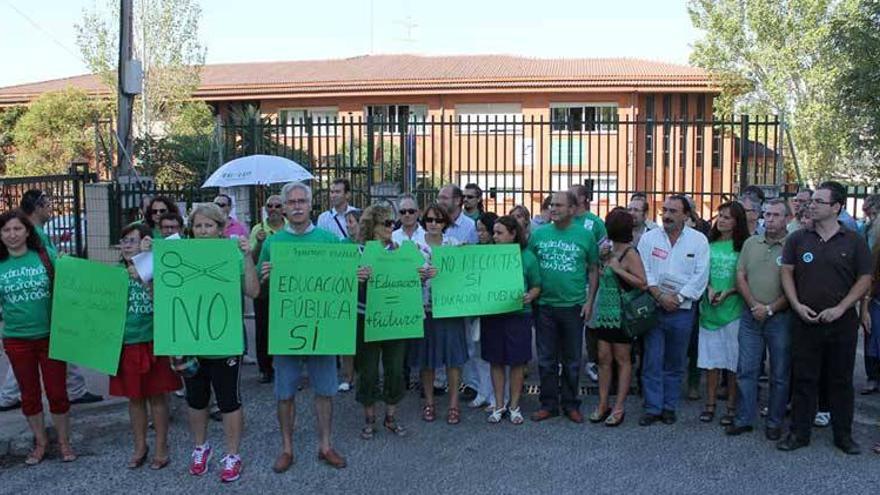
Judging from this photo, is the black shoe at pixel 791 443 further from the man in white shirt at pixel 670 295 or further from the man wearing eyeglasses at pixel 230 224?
the man wearing eyeglasses at pixel 230 224

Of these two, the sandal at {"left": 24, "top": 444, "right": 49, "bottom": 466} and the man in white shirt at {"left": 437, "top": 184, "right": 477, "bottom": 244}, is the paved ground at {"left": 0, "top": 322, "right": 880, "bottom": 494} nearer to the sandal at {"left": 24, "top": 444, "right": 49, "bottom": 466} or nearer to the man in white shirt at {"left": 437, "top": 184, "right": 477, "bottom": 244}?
the sandal at {"left": 24, "top": 444, "right": 49, "bottom": 466}

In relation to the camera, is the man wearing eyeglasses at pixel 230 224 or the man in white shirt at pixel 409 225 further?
the man wearing eyeglasses at pixel 230 224

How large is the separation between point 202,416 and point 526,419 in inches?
107

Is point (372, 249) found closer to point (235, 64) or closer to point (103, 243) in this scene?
point (103, 243)

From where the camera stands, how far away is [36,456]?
582 cm

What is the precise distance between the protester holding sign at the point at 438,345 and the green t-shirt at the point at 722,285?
205cm

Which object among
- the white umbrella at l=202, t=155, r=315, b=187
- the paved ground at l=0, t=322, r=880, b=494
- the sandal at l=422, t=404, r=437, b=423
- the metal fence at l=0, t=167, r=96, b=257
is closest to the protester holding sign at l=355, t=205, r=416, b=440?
the paved ground at l=0, t=322, r=880, b=494

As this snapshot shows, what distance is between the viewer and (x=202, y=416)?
539 cm

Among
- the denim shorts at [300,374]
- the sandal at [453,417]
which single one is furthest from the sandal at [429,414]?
the denim shorts at [300,374]

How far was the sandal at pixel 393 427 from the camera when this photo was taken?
636cm

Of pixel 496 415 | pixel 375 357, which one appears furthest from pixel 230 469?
pixel 496 415

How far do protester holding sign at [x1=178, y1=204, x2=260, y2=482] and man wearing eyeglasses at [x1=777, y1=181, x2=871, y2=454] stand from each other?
397 cm

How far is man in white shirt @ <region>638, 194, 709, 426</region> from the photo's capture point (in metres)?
6.52

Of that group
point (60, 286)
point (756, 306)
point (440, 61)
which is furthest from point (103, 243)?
point (440, 61)
